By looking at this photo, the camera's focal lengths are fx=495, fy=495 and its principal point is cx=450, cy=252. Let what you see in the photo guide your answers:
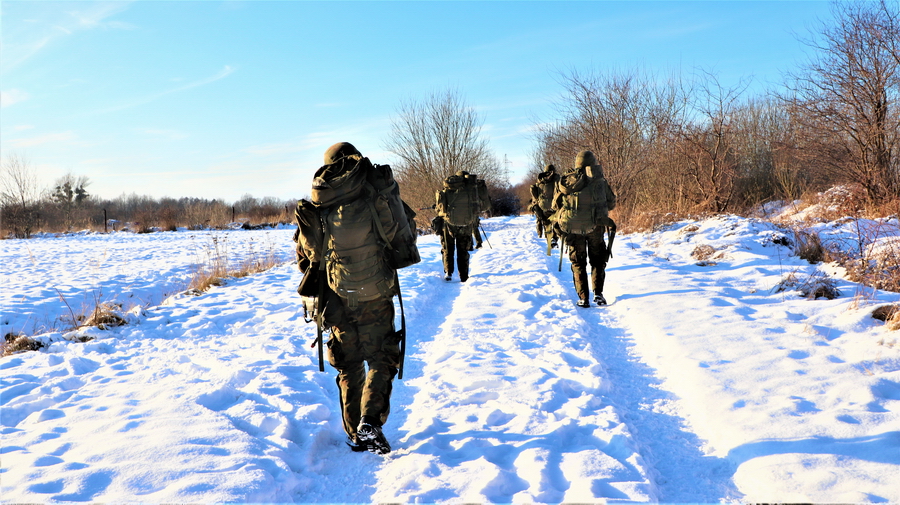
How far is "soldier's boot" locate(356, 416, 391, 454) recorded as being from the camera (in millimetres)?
3271

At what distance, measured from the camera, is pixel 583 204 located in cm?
723

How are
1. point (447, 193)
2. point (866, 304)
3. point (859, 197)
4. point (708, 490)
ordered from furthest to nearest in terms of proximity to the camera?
1. point (859, 197)
2. point (447, 193)
3. point (866, 304)
4. point (708, 490)

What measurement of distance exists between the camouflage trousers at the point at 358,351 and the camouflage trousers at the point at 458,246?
5987 mm

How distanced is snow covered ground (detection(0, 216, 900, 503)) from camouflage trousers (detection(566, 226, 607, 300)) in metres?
0.34

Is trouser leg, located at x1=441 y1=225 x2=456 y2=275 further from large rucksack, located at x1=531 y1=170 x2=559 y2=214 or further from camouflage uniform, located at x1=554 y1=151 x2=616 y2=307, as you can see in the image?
Result: large rucksack, located at x1=531 y1=170 x2=559 y2=214

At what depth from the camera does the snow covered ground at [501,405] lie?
2.84m

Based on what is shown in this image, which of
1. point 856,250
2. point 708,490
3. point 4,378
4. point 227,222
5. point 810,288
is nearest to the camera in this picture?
point 708,490

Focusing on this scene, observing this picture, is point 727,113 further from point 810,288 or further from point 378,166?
point 378,166

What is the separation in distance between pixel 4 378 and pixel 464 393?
4.31 metres

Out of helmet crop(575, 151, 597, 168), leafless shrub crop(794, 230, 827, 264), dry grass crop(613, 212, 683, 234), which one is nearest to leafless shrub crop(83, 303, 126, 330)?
helmet crop(575, 151, 597, 168)

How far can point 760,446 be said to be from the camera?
122 inches

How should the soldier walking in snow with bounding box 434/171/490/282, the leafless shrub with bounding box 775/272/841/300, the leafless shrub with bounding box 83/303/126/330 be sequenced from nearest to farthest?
the leafless shrub with bounding box 775/272/841/300
the leafless shrub with bounding box 83/303/126/330
the soldier walking in snow with bounding box 434/171/490/282

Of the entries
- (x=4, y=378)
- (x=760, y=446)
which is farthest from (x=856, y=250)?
(x=4, y=378)

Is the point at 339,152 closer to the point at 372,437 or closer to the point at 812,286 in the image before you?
the point at 372,437
